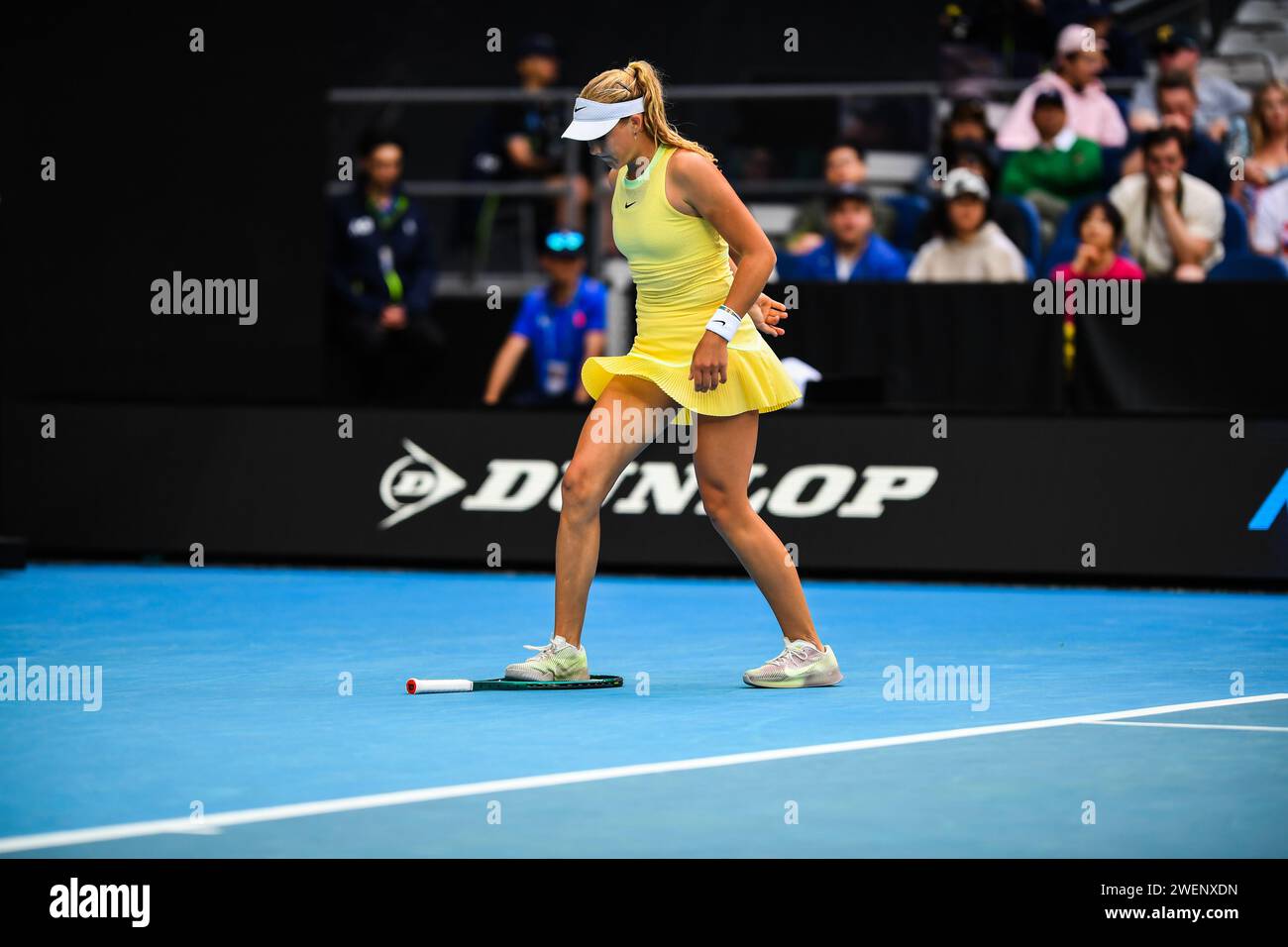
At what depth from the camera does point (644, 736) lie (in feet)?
20.7

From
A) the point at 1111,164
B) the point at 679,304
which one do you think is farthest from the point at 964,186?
the point at 679,304

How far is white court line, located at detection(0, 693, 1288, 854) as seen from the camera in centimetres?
480

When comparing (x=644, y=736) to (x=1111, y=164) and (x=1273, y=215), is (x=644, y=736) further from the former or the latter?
(x=1111, y=164)

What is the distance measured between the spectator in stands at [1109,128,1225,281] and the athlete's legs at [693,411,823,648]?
21.6 ft

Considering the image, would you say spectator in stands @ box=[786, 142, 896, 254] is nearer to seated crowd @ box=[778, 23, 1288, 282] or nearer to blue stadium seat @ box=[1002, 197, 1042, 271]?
seated crowd @ box=[778, 23, 1288, 282]

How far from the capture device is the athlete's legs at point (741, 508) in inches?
289

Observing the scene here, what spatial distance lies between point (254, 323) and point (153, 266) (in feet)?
2.40

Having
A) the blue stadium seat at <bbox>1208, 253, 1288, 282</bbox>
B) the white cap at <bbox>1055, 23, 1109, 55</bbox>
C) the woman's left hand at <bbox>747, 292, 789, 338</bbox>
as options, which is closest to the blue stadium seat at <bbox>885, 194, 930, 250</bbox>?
the white cap at <bbox>1055, 23, 1109, 55</bbox>

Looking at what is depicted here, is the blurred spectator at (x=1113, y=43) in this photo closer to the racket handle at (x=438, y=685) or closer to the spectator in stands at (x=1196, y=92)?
the spectator in stands at (x=1196, y=92)

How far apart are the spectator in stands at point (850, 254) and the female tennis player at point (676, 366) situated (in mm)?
5898

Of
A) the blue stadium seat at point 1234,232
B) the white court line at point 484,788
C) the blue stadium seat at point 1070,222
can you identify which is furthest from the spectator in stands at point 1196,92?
the white court line at point 484,788
